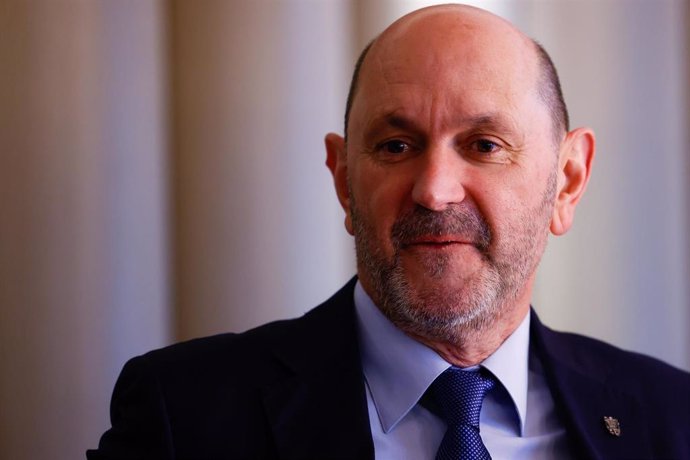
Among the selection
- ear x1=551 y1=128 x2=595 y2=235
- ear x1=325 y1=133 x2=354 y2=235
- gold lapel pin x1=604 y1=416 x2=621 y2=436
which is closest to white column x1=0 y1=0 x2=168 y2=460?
ear x1=325 y1=133 x2=354 y2=235

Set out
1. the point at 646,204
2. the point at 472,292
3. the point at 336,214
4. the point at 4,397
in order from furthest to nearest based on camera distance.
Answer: the point at 646,204
the point at 336,214
the point at 4,397
the point at 472,292

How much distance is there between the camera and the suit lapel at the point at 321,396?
137 centimetres

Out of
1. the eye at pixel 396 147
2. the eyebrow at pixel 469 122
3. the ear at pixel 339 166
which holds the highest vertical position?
the eyebrow at pixel 469 122

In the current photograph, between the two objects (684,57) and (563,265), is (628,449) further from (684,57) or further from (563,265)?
(684,57)

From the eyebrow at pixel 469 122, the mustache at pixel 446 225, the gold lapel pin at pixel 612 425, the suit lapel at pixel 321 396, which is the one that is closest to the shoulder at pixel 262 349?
the suit lapel at pixel 321 396

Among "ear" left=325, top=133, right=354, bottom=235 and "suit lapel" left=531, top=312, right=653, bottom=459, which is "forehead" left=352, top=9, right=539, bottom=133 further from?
"suit lapel" left=531, top=312, right=653, bottom=459

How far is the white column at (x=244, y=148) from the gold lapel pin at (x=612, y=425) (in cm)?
73

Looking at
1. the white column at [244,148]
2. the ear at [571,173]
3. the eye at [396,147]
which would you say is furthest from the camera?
the white column at [244,148]

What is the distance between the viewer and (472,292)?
1.41 meters

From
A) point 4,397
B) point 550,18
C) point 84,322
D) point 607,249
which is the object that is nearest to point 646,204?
point 607,249

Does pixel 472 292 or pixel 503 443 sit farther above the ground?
pixel 472 292

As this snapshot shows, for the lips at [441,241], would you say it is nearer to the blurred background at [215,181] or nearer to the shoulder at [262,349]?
the shoulder at [262,349]

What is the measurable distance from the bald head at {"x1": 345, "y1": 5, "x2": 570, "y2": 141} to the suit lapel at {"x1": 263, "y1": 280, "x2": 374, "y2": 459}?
0.42 metres

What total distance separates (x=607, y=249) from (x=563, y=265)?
12cm
